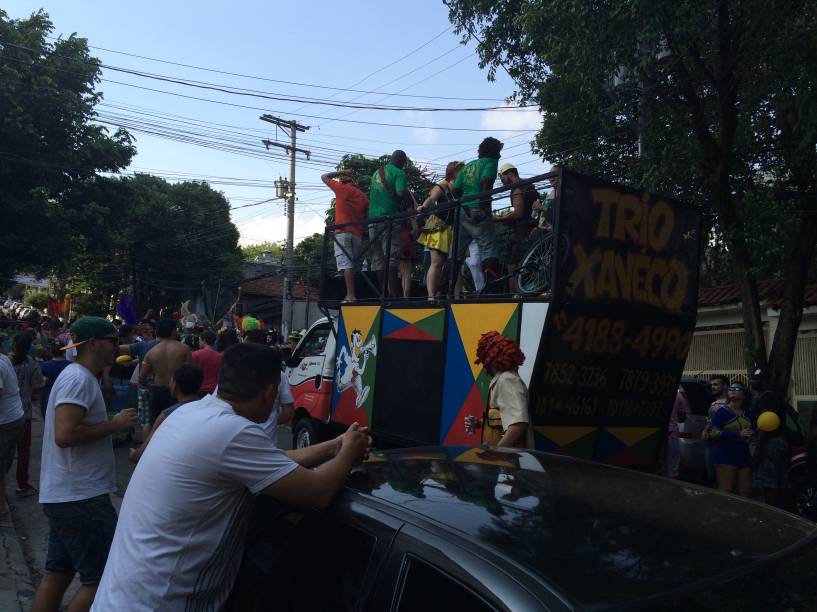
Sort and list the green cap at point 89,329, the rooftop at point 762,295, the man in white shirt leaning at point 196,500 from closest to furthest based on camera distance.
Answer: the man in white shirt leaning at point 196,500
the green cap at point 89,329
the rooftop at point 762,295

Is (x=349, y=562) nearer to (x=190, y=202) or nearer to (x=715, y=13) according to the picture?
(x=715, y=13)

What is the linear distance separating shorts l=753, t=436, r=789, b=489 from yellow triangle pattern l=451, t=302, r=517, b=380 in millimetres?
3581

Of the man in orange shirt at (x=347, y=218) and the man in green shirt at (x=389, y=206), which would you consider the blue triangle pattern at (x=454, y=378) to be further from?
the man in orange shirt at (x=347, y=218)

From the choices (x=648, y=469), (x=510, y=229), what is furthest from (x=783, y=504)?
(x=510, y=229)

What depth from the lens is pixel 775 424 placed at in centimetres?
746

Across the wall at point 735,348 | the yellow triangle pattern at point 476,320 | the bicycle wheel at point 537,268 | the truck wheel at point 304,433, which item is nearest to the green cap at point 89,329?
the yellow triangle pattern at point 476,320

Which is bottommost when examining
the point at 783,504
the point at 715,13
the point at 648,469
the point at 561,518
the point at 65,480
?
the point at 783,504

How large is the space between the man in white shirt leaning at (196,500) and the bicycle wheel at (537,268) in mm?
3580

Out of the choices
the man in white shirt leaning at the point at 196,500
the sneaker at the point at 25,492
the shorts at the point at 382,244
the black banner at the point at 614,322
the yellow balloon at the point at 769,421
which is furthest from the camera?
the shorts at the point at 382,244

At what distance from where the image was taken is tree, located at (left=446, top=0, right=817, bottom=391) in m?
8.94

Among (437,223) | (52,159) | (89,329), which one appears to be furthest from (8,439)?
(52,159)

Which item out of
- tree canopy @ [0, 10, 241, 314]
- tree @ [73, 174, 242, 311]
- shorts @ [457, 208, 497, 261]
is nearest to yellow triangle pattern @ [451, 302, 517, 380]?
shorts @ [457, 208, 497, 261]

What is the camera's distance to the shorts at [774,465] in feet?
24.5

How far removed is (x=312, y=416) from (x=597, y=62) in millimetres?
5747
